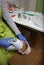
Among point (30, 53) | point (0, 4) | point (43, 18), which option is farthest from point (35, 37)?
point (0, 4)

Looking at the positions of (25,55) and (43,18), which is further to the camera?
(43,18)

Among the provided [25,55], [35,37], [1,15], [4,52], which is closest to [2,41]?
[4,52]

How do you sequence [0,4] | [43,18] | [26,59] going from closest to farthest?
[26,59] < [0,4] < [43,18]

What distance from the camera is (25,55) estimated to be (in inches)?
41.9

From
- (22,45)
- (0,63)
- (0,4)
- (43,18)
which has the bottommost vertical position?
(0,63)

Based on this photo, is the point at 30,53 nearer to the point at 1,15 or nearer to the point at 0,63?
the point at 0,63

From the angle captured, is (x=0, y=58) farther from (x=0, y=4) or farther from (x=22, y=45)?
(x=0, y=4)

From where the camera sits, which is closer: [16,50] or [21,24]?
[16,50]

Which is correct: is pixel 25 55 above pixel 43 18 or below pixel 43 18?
below

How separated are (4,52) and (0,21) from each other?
1.09 ft

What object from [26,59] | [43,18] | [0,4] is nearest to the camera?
[26,59]

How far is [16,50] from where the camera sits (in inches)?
43.2

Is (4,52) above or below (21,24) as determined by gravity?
below

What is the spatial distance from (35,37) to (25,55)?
0.43 metres
